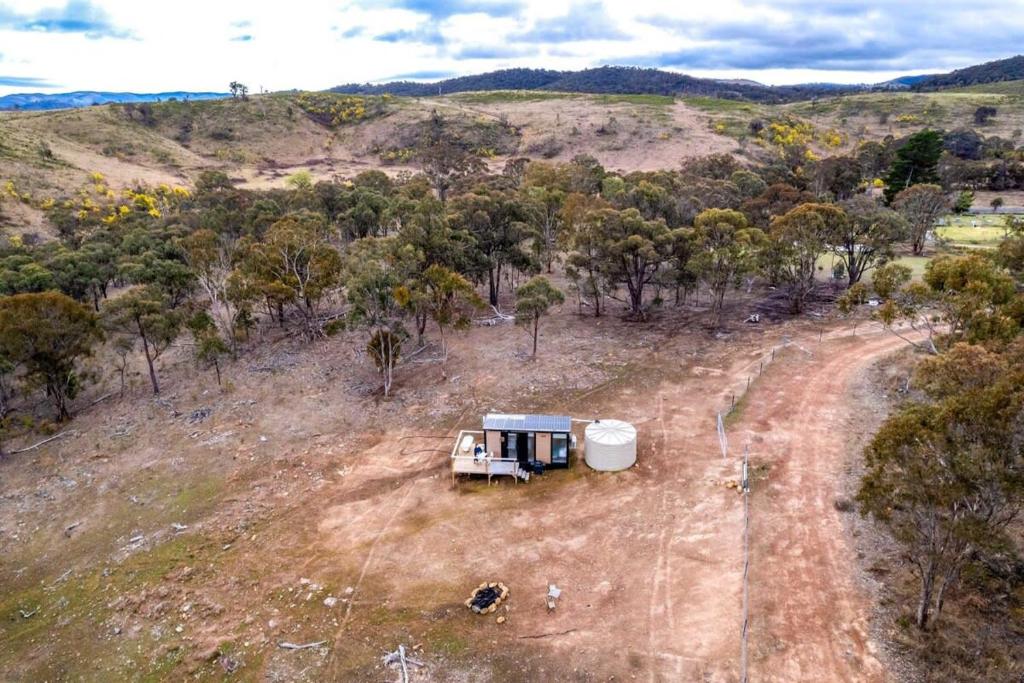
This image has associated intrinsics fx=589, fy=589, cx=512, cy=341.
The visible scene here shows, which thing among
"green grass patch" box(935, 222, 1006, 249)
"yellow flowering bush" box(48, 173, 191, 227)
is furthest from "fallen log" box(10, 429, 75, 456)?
"green grass patch" box(935, 222, 1006, 249)

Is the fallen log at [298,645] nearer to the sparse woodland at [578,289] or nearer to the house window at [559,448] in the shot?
the house window at [559,448]

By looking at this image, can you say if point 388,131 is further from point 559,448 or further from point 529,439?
point 559,448

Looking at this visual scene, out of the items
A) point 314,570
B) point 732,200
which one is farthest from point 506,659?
point 732,200

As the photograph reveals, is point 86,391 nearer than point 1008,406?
No

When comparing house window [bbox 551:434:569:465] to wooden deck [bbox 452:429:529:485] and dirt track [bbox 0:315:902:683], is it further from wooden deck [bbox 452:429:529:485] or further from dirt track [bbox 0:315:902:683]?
wooden deck [bbox 452:429:529:485]

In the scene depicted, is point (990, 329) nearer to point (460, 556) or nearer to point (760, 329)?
point (760, 329)

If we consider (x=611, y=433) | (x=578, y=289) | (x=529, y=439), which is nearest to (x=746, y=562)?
(x=611, y=433)

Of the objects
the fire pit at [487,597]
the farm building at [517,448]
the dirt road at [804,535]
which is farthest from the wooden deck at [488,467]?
the dirt road at [804,535]
